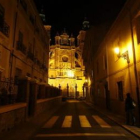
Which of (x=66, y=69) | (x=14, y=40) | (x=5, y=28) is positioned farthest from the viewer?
(x=66, y=69)

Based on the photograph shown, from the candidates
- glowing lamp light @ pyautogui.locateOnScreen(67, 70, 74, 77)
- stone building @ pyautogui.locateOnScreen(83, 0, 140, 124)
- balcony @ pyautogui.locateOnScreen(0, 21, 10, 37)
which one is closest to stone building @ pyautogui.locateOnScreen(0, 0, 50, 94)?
balcony @ pyautogui.locateOnScreen(0, 21, 10, 37)

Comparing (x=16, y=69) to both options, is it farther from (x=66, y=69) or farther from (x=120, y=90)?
(x=66, y=69)

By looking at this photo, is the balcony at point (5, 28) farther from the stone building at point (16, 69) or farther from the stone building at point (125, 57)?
the stone building at point (125, 57)

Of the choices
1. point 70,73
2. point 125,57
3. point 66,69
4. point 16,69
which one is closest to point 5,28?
point 16,69

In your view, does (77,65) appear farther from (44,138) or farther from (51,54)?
(44,138)

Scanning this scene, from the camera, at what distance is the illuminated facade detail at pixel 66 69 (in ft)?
201

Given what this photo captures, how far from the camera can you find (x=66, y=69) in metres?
62.9

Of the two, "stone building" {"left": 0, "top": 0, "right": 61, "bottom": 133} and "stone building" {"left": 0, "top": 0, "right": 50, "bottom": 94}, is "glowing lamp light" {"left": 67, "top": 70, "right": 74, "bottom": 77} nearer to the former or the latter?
"stone building" {"left": 0, "top": 0, "right": 61, "bottom": 133}

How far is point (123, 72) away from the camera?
1241cm

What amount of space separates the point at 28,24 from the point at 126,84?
11.6 m

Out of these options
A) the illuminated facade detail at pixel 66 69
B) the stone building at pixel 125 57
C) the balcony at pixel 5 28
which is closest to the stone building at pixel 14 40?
the balcony at pixel 5 28

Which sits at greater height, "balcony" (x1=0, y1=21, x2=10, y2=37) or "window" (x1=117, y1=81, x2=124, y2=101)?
"balcony" (x1=0, y1=21, x2=10, y2=37)

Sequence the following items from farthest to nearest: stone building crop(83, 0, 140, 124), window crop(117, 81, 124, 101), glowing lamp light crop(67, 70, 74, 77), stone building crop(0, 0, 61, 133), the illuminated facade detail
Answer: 1. glowing lamp light crop(67, 70, 74, 77)
2. the illuminated facade detail
3. window crop(117, 81, 124, 101)
4. stone building crop(83, 0, 140, 124)
5. stone building crop(0, 0, 61, 133)

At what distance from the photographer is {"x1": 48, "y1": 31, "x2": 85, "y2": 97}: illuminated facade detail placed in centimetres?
6131
